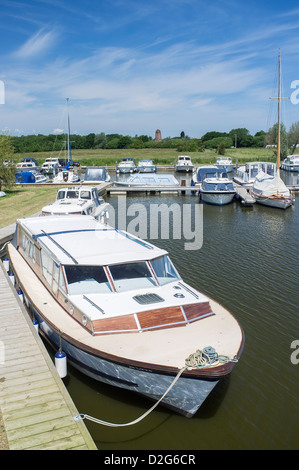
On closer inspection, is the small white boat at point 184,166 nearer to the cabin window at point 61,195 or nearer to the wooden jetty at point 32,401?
the cabin window at point 61,195

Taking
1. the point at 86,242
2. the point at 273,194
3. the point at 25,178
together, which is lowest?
the point at 86,242

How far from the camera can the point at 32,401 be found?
25.3 feet

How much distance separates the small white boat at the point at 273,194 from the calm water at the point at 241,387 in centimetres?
1328

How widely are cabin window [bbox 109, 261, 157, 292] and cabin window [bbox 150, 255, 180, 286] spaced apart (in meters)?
0.24

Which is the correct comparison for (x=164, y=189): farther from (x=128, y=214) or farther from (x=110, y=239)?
(x=110, y=239)

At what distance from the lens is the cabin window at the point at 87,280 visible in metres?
10.5

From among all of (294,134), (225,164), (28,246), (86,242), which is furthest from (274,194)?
(294,134)

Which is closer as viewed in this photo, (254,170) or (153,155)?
(254,170)

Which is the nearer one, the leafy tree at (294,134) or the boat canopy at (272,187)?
the boat canopy at (272,187)

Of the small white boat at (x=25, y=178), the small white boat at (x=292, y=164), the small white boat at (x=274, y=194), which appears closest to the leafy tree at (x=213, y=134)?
the small white boat at (x=292, y=164)

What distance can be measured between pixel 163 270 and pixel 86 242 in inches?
114

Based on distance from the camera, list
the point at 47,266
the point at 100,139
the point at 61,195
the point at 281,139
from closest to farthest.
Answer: the point at 47,266 → the point at 61,195 → the point at 281,139 → the point at 100,139

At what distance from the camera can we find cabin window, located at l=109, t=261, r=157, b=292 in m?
10.6

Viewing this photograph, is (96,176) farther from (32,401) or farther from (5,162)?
(32,401)
